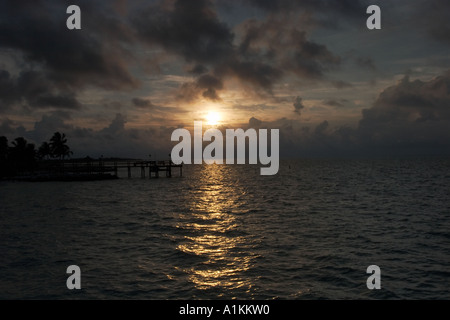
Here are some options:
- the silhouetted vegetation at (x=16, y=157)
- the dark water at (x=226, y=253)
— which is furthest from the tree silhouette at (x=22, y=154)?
the dark water at (x=226, y=253)

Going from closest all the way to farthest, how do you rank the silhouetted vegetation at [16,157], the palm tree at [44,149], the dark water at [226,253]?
the dark water at [226,253] → the silhouetted vegetation at [16,157] → the palm tree at [44,149]

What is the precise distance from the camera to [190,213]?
34.4 m

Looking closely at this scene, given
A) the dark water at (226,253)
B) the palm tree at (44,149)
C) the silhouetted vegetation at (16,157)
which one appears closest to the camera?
the dark water at (226,253)

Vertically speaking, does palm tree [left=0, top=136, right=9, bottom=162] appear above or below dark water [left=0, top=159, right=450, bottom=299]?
above

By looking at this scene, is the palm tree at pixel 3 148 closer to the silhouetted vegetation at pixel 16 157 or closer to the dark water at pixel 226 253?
the silhouetted vegetation at pixel 16 157

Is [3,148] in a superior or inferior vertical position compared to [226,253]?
superior

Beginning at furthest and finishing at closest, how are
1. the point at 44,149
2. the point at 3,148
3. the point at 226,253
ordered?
1. the point at 44,149
2. the point at 3,148
3. the point at 226,253

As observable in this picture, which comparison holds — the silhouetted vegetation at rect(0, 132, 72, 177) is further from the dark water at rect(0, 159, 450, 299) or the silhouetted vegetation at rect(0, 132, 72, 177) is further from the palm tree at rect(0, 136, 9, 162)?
the dark water at rect(0, 159, 450, 299)

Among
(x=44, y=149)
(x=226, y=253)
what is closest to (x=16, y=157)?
(x=44, y=149)

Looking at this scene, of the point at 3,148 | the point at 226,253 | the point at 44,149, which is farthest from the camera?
the point at 44,149

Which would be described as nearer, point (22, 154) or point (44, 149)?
point (22, 154)

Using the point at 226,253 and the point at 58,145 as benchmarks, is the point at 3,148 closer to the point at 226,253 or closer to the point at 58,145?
the point at 58,145

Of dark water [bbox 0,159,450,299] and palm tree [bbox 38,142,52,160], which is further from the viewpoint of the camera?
palm tree [bbox 38,142,52,160]

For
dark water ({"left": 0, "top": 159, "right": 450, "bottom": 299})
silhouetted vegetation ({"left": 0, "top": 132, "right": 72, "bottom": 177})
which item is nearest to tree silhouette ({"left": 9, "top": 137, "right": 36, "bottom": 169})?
silhouetted vegetation ({"left": 0, "top": 132, "right": 72, "bottom": 177})
